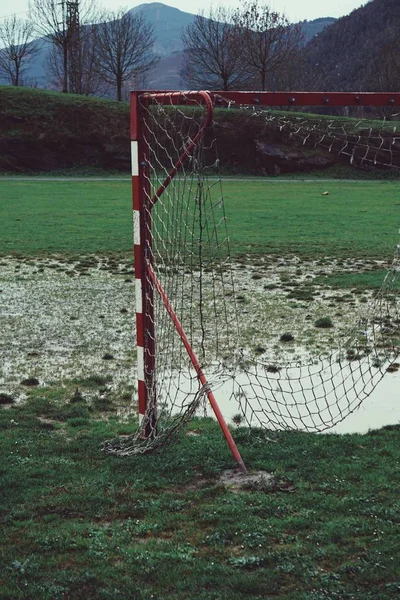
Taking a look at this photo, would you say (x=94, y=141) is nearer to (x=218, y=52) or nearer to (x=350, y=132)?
(x=218, y=52)

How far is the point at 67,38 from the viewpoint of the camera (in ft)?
179

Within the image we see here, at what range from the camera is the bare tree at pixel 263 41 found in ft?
184

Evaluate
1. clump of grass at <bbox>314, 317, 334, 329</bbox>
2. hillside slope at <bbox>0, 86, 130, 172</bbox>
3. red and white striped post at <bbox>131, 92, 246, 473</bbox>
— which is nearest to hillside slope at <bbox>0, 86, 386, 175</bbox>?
hillside slope at <bbox>0, 86, 130, 172</bbox>

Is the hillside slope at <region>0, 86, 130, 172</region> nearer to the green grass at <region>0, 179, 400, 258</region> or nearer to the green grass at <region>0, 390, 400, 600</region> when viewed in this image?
the green grass at <region>0, 179, 400, 258</region>

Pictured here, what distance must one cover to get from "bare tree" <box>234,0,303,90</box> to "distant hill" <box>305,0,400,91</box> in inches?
1270

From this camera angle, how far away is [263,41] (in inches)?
2258

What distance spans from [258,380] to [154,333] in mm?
1613

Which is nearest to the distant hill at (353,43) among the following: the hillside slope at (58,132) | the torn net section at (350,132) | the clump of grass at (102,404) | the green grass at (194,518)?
the hillside slope at (58,132)

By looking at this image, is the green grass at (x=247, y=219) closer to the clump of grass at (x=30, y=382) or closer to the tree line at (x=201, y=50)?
the clump of grass at (x=30, y=382)

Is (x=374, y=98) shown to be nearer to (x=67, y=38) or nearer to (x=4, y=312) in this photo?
(x=4, y=312)

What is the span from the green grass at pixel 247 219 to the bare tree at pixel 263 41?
2579 cm

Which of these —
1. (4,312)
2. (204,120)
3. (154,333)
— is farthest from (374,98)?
(4,312)

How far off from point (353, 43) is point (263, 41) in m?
53.7

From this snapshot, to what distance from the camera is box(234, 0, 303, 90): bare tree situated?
56062 mm
